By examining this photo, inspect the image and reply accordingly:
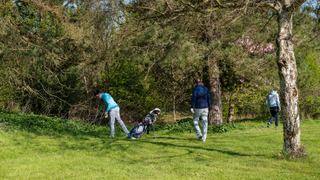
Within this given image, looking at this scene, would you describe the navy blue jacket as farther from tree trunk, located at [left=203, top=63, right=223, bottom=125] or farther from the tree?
tree trunk, located at [left=203, top=63, right=223, bottom=125]

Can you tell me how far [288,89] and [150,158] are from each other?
335 cm

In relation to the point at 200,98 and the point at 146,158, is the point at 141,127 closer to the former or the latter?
the point at 200,98

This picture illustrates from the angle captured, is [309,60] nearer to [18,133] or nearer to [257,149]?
[257,149]

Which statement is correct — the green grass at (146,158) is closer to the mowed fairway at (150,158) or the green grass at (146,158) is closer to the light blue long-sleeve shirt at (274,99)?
the mowed fairway at (150,158)

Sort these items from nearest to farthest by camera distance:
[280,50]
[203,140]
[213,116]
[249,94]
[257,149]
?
1. [280,50]
2. [257,149]
3. [203,140]
4. [213,116]
5. [249,94]


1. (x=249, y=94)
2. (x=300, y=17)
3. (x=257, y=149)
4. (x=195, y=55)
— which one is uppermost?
(x=300, y=17)

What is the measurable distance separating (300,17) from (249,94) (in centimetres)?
646

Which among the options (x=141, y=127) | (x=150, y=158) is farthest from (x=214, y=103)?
(x=150, y=158)

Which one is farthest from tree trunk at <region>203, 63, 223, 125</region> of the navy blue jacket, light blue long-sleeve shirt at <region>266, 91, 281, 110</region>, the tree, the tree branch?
the tree branch

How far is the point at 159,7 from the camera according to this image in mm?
8664

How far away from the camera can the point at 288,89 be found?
554 cm

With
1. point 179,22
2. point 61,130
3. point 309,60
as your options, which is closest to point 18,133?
point 61,130

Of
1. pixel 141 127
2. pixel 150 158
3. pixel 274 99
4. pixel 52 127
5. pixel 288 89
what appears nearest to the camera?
pixel 288 89

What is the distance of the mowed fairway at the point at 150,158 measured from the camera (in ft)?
15.0
